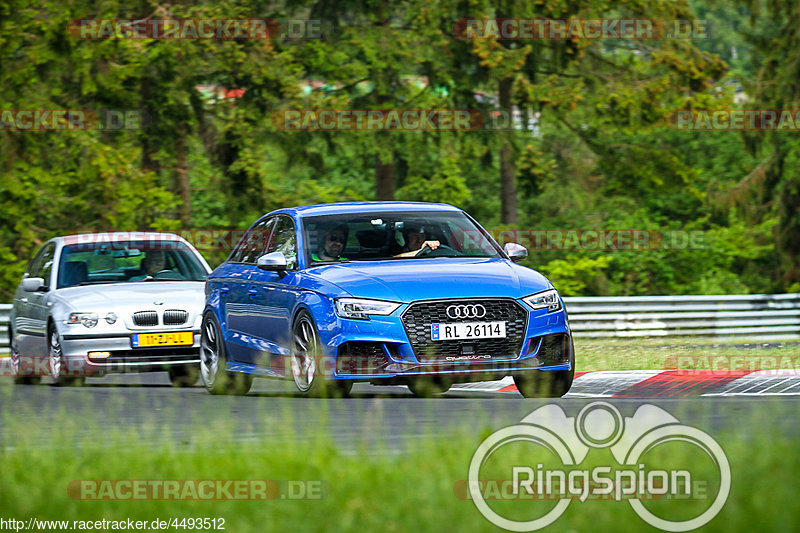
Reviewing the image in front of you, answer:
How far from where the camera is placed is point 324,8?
33.7 metres

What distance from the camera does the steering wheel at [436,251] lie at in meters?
12.9

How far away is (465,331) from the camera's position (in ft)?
38.3

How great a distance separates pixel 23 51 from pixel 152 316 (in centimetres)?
1688

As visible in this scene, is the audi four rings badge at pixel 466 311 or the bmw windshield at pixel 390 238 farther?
the bmw windshield at pixel 390 238

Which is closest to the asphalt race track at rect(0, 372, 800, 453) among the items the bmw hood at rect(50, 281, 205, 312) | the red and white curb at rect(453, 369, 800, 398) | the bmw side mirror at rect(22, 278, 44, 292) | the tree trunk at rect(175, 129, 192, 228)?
the red and white curb at rect(453, 369, 800, 398)

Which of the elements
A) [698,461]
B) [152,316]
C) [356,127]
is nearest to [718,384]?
[152,316]

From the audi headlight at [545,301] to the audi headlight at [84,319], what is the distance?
218 inches

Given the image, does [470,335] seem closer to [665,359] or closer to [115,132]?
[665,359]

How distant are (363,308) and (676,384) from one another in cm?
364
